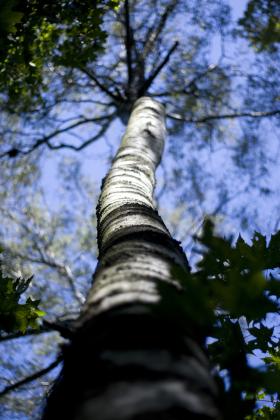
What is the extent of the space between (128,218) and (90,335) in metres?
0.75

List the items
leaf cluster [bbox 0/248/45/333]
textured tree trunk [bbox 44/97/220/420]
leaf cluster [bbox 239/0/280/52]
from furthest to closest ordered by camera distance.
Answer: leaf cluster [bbox 239/0/280/52] → leaf cluster [bbox 0/248/45/333] → textured tree trunk [bbox 44/97/220/420]

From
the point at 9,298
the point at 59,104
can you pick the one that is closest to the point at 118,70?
the point at 59,104

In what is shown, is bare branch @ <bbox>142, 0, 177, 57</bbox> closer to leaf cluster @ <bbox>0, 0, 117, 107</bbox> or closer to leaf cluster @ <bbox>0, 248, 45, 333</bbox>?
leaf cluster @ <bbox>0, 0, 117, 107</bbox>

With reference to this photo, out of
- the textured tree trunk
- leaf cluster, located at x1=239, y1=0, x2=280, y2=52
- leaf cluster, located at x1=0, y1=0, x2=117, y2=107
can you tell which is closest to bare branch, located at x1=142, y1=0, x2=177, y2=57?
leaf cluster, located at x1=239, y1=0, x2=280, y2=52

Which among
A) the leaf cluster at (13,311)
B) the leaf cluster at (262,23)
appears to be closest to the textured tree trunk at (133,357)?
the leaf cluster at (13,311)

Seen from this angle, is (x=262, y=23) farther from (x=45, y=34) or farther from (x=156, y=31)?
(x=45, y=34)

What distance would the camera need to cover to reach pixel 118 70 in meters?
7.60

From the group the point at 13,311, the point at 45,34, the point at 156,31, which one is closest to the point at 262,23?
the point at 156,31

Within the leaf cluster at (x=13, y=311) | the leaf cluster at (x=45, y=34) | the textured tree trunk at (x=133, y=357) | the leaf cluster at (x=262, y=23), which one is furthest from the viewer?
the leaf cluster at (x=262, y=23)

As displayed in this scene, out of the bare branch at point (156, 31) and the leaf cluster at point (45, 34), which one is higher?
the bare branch at point (156, 31)

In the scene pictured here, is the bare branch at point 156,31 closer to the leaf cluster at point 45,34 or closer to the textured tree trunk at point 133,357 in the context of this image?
the leaf cluster at point 45,34

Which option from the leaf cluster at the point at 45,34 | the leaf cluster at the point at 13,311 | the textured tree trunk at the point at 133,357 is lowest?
the textured tree trunk at the point at 133,357

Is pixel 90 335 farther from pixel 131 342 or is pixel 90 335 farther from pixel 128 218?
pixel 128 218

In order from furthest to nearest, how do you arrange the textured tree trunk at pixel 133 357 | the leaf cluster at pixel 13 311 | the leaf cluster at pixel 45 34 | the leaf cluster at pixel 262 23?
the leaf cluster at pixel 262 23, the leaf cluster at pixel 45 34, the leaf cluster at pixel 13 311, the textured tree trunk at pixel 133 357
